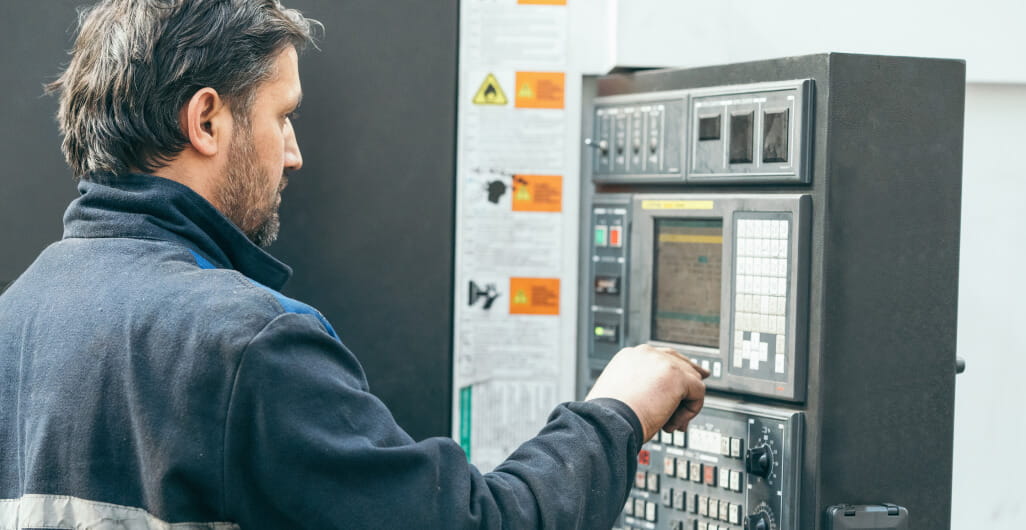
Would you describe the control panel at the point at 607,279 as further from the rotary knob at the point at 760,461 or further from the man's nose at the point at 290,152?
the man's nose at the point at 290,152

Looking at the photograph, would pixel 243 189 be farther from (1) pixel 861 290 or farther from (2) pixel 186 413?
(1) pixel 861 290

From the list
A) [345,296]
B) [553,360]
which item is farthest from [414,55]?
[553,360]

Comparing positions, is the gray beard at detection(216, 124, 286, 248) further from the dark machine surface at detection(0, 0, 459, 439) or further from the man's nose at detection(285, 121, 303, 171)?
the dark machine surface at detection(0, 0, 459, 439)

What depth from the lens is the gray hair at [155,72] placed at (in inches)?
45.8

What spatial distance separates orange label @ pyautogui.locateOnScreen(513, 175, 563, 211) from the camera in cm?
189

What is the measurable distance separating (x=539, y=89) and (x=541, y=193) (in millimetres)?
182

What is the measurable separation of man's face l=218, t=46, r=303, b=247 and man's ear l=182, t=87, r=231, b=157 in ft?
0.06

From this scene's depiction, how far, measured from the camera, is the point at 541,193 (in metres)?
1.89

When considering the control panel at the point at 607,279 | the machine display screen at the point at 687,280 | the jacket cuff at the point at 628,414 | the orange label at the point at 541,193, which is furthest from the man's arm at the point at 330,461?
the orange label at the point at 541,193

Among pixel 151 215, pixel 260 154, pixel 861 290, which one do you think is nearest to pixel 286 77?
pixel 260 154

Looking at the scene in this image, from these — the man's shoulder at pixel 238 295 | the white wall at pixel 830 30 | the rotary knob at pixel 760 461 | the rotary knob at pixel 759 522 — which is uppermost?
the white wall at pixel 830 30

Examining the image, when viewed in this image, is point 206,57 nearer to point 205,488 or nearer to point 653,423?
point 205,488

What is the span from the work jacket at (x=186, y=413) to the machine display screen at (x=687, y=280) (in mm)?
585

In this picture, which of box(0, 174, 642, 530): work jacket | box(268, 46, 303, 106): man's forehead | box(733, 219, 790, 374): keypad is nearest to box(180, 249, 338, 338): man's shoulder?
box(0, 174, 642, 530): work jacket
